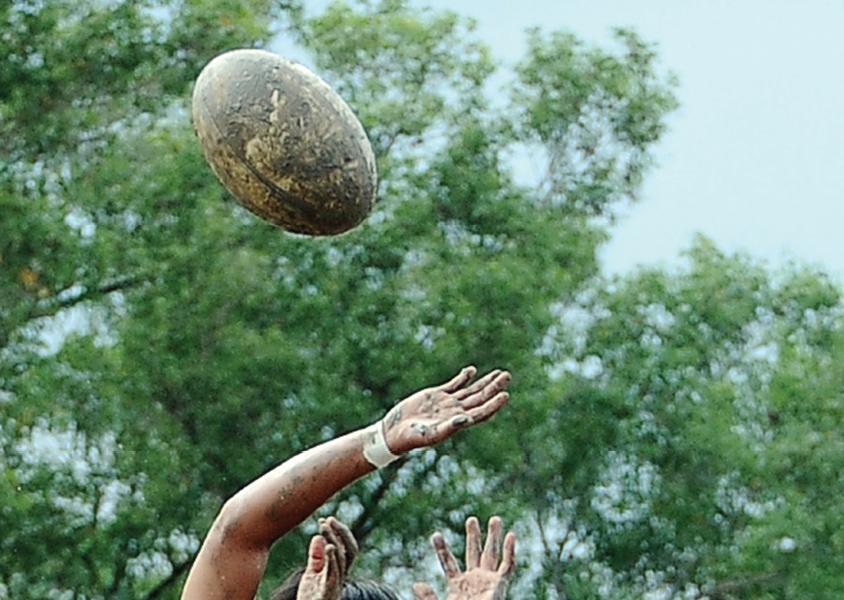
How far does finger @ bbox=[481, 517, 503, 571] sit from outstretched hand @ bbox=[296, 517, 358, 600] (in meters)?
0.25

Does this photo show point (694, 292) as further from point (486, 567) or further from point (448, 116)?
point (486, 567)

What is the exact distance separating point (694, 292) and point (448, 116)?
115 inches

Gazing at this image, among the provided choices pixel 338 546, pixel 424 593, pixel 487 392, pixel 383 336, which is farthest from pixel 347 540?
pixel 383 336

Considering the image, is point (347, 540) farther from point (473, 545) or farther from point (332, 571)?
point (473, 545)

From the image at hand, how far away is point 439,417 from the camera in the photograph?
4.46 meters

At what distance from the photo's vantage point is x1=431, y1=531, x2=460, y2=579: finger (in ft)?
13.6

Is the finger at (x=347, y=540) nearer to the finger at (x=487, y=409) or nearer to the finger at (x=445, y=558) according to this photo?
the finger at (x=445, y=558)

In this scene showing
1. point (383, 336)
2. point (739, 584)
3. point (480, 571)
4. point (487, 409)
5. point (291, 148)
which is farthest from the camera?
point (739, 584)

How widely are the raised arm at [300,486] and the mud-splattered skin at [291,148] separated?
4.83 feet

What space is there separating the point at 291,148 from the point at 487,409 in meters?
1.70

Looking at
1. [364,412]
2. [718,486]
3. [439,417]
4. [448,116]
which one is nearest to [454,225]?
[448,116]

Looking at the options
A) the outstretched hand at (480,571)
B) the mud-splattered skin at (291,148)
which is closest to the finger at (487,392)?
the outstretched hand at (480,571)

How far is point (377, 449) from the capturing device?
4527mm

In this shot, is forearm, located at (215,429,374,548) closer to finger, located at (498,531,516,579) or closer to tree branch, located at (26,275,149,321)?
finger, located at (498,531,516,579)
